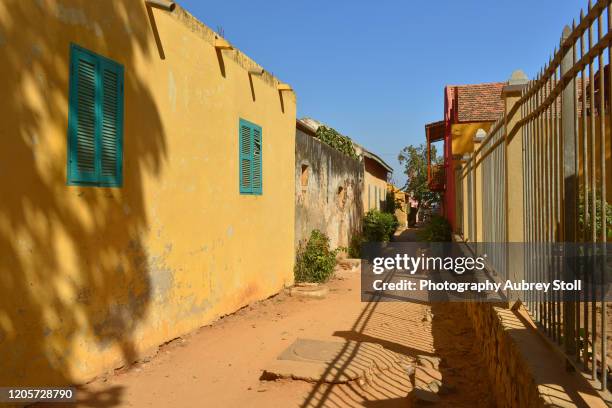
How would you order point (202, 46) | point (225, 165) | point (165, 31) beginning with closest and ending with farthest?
point (165, 31), point (202, 46), point (225, 165)

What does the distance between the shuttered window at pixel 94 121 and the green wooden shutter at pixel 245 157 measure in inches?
105

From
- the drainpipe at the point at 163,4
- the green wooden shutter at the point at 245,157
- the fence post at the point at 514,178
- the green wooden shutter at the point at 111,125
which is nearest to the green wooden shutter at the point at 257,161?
the green wooden shutter at the point at 245,157

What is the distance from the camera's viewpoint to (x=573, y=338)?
7.84 ft

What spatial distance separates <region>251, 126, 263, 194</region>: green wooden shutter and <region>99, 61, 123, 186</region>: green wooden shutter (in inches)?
124

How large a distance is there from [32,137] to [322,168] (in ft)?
28.9

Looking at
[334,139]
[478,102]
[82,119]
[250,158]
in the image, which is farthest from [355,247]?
[82,119]

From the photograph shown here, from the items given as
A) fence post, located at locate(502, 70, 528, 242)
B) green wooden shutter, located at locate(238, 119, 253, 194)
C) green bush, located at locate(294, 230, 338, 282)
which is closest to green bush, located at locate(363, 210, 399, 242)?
green bush, located at locate(294, 230, 338, 282)

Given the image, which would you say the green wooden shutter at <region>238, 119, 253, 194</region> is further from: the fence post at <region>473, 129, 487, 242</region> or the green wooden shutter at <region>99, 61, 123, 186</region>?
the fence post at <region>473, 129, 487, 242</region>

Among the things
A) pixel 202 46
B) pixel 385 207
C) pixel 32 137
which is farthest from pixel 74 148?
pixel 385 207

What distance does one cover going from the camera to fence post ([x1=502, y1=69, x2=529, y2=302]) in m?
3.88

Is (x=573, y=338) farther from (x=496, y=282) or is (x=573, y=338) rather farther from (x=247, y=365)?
(x=247, y=365)

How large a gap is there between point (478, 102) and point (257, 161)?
428 inches

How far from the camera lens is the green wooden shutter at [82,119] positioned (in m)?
4.13

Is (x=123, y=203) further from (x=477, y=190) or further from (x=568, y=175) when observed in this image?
(x=477, y=190)
